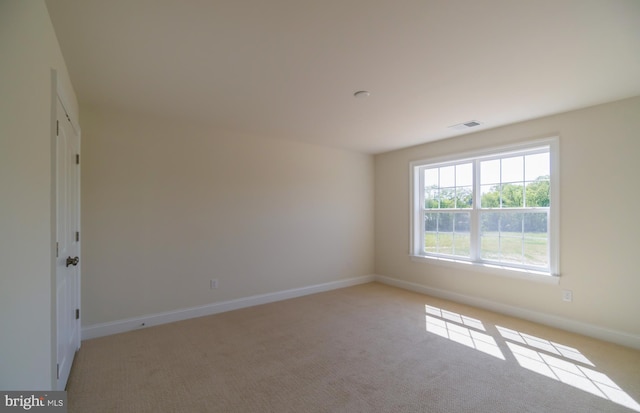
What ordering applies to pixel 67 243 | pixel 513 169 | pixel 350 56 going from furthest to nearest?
pixel 513 169
pixel 67 243
pixel 350 56

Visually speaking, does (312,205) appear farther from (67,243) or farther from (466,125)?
(67,243)

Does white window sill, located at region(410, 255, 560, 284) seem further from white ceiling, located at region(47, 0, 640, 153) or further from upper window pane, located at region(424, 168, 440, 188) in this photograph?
white ceiling, located at region(47, 0, 640, 153)

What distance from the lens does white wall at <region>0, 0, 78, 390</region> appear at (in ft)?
4.00

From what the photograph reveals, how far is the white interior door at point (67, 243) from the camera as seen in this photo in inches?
80.0

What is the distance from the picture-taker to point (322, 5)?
1.65 meters

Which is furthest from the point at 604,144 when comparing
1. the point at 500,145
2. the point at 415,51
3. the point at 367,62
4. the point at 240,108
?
the point at 240,108

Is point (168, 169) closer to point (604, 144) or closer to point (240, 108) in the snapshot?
point (240, 108)

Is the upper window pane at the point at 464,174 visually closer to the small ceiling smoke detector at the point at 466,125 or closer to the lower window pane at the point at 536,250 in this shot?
the small ceiling smoke detector at the point at 466,125

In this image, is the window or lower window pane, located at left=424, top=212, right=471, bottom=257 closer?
the window

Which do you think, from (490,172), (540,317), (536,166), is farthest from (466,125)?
(540,317)

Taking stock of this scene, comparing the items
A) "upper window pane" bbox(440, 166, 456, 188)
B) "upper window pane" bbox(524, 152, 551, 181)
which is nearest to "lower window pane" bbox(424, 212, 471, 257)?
"upper window pane" bbox(440, 166, 456, 188)

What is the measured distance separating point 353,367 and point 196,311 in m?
2.22

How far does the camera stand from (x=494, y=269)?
155 inches

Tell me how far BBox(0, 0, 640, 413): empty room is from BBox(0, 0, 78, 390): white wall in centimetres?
1
